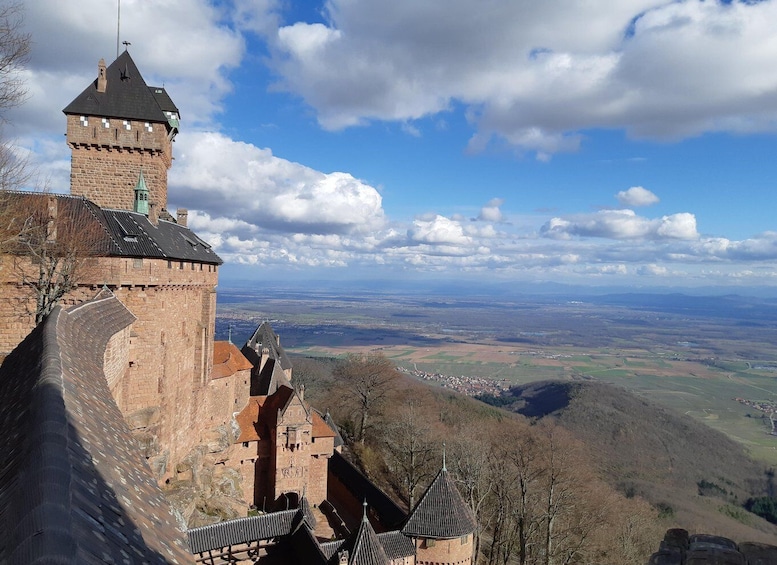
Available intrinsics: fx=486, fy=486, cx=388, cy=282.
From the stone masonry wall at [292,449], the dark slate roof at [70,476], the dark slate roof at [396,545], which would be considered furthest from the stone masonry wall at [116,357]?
the stone masonry wall at [292,449]

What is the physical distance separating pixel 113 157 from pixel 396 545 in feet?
73.3

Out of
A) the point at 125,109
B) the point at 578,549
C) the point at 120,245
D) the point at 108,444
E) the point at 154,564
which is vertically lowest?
the point at 578,549

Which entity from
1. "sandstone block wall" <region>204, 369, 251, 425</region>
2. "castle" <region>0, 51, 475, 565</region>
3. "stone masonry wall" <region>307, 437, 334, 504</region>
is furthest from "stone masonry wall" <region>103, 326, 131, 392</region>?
"stone masonry wall" <region>307, 437, 334, 504</region>

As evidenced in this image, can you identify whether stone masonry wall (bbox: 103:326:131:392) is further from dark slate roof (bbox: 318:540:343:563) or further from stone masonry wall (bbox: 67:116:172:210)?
dark slate roof (bbox: 318:540:343:563)

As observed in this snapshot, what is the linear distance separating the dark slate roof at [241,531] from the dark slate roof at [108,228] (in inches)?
511

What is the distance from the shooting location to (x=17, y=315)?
1627cm

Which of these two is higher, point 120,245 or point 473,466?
point 120,245

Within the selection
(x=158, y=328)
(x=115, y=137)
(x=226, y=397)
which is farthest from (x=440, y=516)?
(x=115, y=137)

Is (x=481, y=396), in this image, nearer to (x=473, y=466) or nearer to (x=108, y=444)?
(x=473, y=466)

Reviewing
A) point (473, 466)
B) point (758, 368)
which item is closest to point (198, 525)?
point (473, 466)

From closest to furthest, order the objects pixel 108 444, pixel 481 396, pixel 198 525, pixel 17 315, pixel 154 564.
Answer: pixel 154 564 → pixel 108 444 → pixel 17 315 → pixel 198 525 → pixel 481 396

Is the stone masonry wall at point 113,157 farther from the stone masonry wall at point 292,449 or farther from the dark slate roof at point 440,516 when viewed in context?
the dark slate roof at point 440,516

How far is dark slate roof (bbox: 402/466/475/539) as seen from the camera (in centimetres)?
2177

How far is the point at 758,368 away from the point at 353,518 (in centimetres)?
18252
